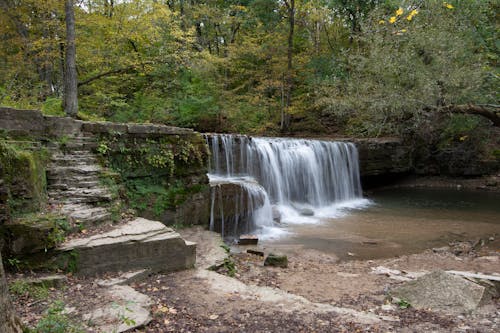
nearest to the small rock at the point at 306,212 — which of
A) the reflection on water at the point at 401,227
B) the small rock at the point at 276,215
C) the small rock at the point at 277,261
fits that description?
the reflection on water at the point at 401,227

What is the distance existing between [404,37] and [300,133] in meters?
8.80

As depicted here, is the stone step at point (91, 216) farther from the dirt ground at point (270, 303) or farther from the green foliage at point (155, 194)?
the green foliage at point (155, 194)

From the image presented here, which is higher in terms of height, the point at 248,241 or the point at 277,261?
the point at 277,261

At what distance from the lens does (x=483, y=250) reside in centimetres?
805

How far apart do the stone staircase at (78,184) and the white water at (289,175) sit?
11.1 ft

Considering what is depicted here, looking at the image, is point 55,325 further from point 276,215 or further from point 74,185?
point 276,215

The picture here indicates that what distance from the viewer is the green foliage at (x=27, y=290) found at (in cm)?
354

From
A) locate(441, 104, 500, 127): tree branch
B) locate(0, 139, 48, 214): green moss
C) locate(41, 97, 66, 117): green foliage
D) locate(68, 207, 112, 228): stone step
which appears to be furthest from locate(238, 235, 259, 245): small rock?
locate(441, 104, 500, 127): tree branch

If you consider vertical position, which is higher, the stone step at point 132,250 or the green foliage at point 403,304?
the stone step at point 132,250

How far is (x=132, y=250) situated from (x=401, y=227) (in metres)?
8.43

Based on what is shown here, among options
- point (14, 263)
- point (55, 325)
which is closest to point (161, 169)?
point (14, 263)

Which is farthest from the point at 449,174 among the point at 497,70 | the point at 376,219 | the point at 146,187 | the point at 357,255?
the point at 146,187

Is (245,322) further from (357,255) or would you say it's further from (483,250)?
(483,250)

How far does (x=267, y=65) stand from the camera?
20031 mm
